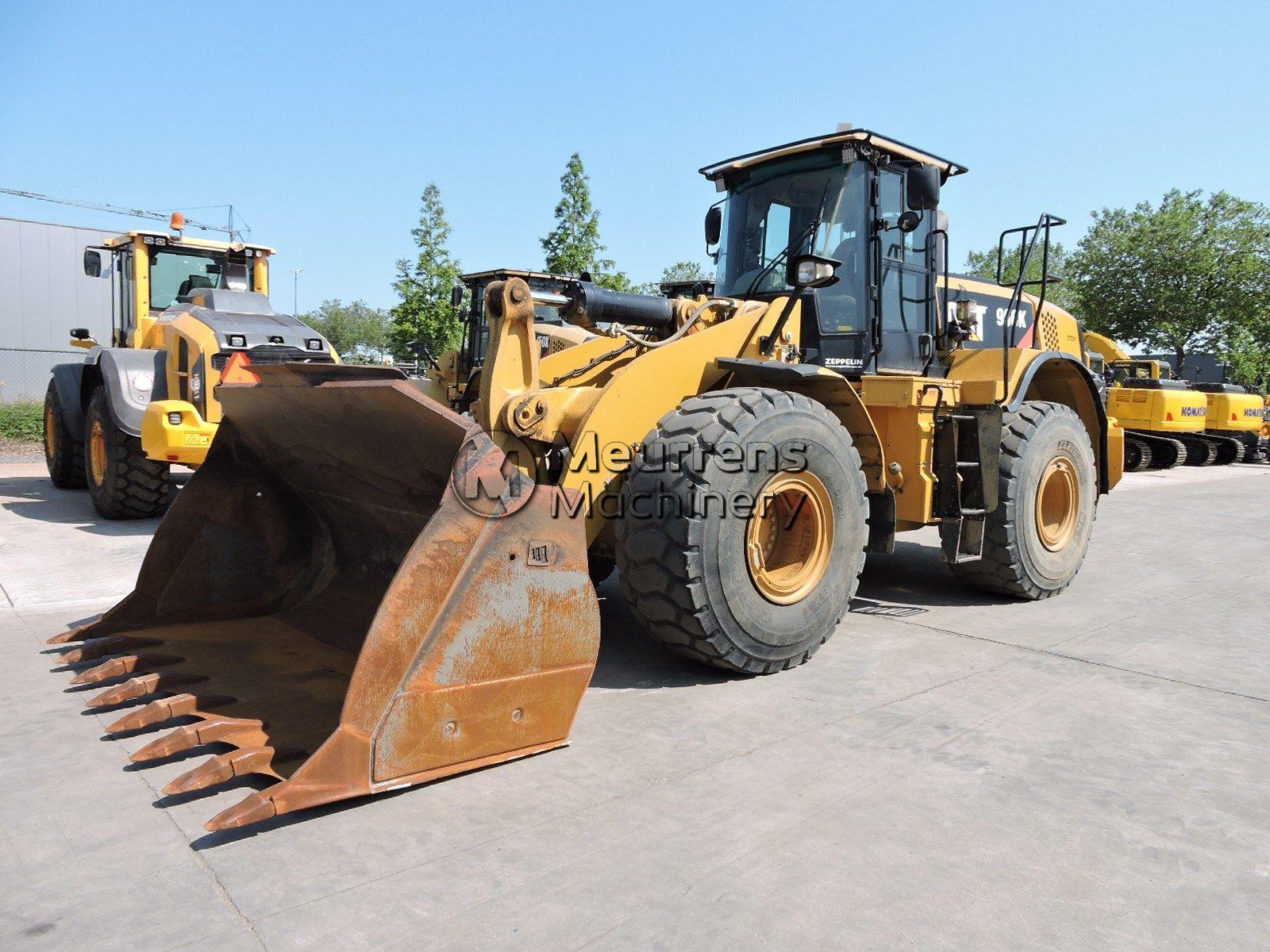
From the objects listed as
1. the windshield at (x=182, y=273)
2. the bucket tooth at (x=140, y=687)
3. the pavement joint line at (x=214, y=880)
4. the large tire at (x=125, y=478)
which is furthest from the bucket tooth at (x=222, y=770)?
the windshield at (x=182, y=273)

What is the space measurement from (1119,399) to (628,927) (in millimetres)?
20317

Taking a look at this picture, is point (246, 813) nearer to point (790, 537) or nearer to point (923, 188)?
point (790, 537)

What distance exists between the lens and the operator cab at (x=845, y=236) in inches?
217

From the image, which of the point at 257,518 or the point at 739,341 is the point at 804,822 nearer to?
the point at 739,341

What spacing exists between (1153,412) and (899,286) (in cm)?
1612

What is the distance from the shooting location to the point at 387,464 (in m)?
3.84

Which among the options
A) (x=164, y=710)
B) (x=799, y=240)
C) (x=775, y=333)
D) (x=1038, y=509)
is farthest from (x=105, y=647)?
(x=1038, y=509)

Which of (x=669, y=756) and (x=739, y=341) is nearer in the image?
(x=669, y=756)

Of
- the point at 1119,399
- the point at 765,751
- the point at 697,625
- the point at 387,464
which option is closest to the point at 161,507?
the point at 387,464

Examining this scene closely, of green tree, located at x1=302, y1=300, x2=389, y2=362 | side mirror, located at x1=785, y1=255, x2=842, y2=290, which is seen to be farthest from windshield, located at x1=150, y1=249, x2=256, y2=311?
green tree, located at x1=302, y1=300, x2=389, y2=362

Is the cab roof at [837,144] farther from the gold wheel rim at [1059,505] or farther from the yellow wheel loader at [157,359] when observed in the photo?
the yellow wheel loader at [157,359]

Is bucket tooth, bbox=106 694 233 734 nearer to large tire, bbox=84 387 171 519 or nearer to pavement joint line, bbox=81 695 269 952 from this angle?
pavement joint line, bbox=81 695 269 952

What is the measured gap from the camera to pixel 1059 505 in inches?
262

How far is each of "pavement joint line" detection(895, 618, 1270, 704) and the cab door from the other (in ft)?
5.37
